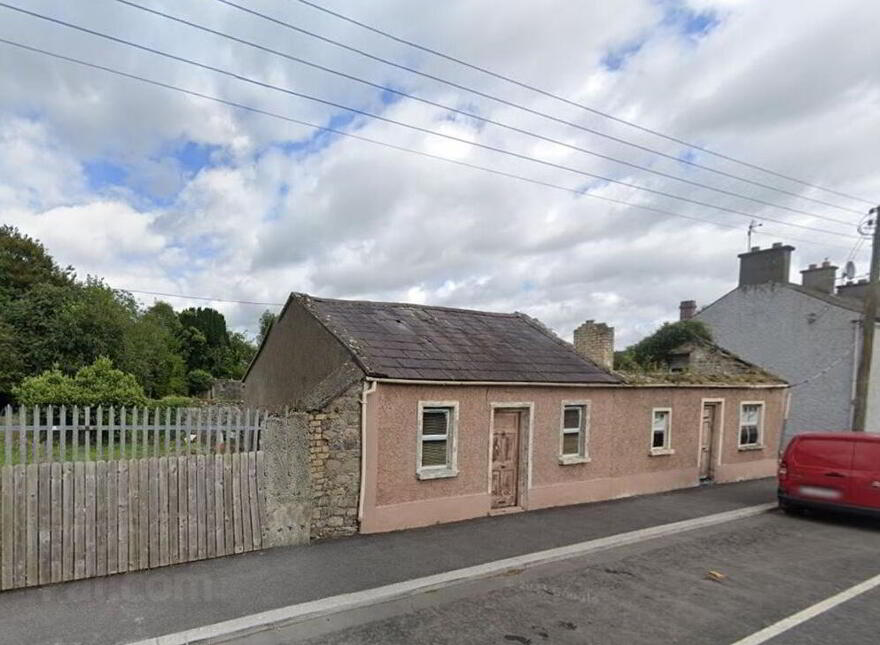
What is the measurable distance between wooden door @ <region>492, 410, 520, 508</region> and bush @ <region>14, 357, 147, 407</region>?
12362 mm

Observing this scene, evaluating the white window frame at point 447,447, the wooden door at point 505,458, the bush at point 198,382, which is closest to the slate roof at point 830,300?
the wooden door at point 505,458

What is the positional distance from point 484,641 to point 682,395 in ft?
34.6

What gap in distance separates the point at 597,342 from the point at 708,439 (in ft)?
14.9

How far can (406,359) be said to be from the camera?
9.50 metres

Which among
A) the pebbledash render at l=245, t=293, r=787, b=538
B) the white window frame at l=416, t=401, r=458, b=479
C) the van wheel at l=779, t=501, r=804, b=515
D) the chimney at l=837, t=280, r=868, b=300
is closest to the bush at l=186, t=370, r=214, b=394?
the pebbledash render at l=245, t=293, r=787, b=538

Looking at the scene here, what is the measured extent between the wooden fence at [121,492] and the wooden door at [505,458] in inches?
182

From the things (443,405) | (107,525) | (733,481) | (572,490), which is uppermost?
(443,405)

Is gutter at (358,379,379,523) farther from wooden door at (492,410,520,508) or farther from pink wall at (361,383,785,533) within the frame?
wooden door at (492,410,520,508)

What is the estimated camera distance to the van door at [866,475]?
32.0ft

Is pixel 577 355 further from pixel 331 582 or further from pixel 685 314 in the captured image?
pixel 685 314

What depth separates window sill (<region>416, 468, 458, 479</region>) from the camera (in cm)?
899

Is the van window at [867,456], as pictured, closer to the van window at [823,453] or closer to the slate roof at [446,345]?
the van window at [823,453]

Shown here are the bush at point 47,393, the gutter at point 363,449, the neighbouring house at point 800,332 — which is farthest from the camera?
the neighbouring house at point 800,332

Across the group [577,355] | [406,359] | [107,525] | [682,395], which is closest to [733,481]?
[682,395]
